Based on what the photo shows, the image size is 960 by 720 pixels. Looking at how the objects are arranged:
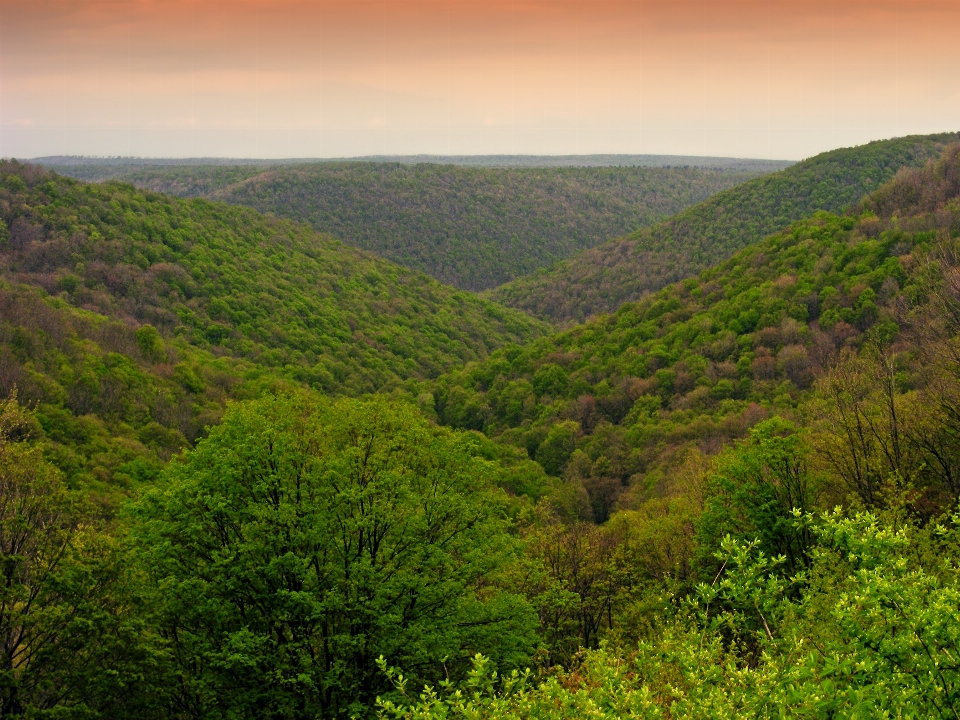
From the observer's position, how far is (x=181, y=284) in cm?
9531

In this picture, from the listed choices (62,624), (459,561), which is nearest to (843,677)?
→ (459,561)

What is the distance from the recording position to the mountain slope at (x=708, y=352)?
53.9 metres

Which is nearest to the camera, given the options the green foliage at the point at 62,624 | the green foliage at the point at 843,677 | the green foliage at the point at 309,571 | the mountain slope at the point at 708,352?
the green foliage at the point at 843,677

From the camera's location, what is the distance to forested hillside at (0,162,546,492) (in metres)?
48.8

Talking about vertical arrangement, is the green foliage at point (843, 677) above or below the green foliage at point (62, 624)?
above

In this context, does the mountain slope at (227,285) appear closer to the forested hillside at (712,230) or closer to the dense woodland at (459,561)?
the forested hillside at (712,230)

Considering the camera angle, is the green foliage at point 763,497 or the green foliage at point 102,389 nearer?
the green foliage at point 763,497

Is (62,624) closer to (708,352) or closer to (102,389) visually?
(102,389)

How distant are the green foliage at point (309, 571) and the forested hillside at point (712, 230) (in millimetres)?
119515

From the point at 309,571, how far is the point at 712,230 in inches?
5559

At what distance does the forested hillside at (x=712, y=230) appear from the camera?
140 m

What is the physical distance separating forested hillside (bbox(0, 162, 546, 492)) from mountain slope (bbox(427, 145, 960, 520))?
21.1 metres

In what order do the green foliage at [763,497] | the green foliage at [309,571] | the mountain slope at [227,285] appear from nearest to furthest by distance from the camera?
1. the green foliage at [309,571]
2. the green foliage at [763,497]
3. the mountain slope at [227,285]

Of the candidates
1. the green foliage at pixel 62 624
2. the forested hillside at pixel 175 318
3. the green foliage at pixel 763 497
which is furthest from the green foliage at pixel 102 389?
the green foliage at pixel 763 497
